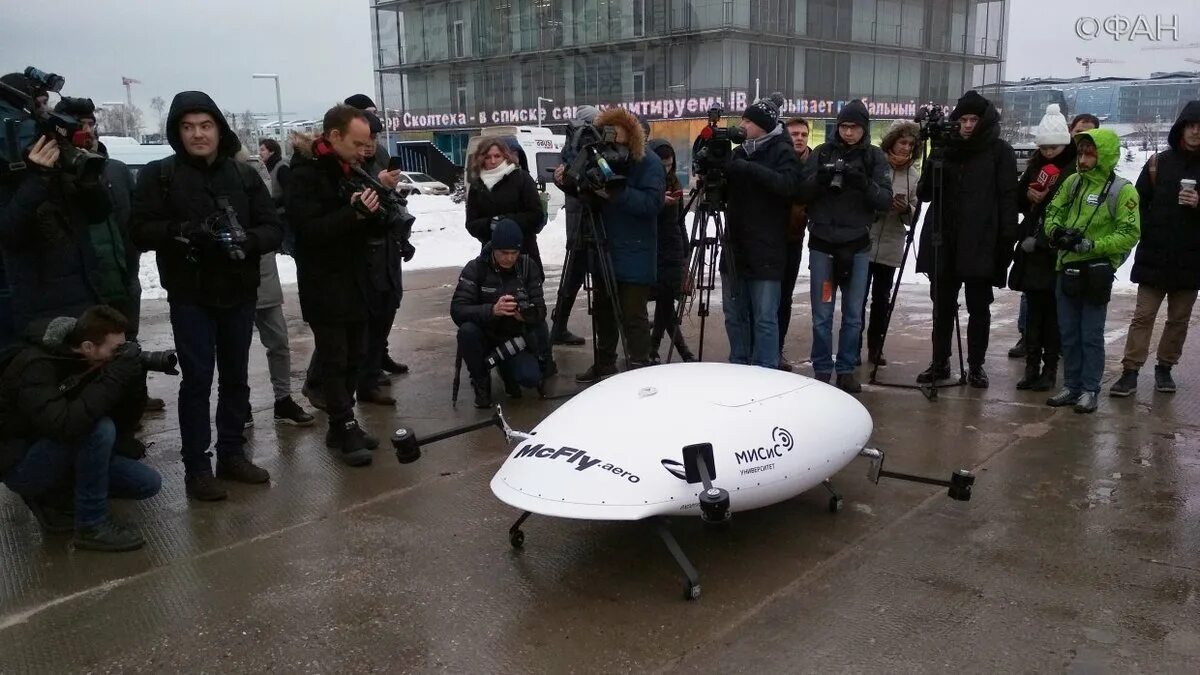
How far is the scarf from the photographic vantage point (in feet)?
20.4

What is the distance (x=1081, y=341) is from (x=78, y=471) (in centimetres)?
548

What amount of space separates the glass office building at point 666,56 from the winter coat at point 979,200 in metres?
32.8

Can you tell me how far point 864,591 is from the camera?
3.28 meters

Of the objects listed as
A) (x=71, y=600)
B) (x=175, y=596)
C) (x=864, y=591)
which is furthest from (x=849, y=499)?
(x=71, y=600)

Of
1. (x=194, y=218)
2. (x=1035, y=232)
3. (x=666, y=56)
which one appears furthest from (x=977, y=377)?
(x=666, y=56)

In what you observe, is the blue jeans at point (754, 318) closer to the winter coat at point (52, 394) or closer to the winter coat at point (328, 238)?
the winter coat at point (328, 238)

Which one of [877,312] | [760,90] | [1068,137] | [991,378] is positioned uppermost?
[760,90]

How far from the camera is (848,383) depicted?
602 centimetres

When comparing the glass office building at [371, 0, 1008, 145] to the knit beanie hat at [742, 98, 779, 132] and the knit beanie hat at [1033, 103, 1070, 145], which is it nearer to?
the knit beanie hat at [1033, 103, 1070, 145]

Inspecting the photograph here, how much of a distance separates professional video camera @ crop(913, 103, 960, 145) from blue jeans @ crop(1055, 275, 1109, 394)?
1.12 m

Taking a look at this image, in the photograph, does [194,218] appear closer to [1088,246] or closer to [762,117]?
[762,117]

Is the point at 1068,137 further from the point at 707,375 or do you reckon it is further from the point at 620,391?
the point at 620,391

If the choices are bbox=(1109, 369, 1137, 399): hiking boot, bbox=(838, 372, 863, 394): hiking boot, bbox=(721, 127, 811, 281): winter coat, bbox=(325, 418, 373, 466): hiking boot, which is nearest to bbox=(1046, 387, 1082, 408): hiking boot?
bbox=(1109, 369, 1137, 399): hiking boot

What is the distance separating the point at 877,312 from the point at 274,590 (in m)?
4.82
